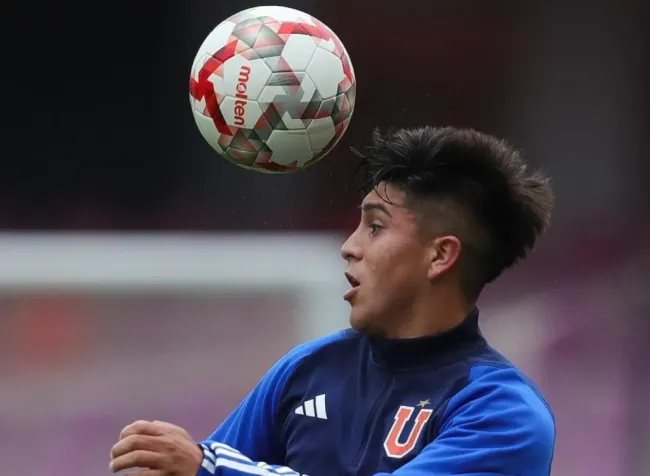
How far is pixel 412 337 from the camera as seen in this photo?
5.40ft

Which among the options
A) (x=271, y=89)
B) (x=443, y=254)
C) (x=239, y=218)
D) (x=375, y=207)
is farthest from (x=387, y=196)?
(x=239, y=218)

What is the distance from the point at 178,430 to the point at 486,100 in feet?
6.56

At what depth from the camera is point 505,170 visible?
1686 mm

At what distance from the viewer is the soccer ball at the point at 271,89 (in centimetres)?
189

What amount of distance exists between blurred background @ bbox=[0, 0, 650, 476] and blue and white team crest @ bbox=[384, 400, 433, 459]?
1.48 metres

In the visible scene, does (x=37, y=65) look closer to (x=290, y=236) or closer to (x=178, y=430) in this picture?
(x=290, y=236)

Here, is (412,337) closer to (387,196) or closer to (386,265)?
(386,265)

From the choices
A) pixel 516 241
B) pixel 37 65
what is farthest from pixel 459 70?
pixel 516 241

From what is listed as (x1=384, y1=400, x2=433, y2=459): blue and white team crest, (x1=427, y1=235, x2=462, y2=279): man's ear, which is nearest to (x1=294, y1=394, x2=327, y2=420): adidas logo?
(x1=384, y1=400, x2=433, y2=459): blue and white team crest

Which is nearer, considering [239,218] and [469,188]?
[469,188]

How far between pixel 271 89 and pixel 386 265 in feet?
1.53

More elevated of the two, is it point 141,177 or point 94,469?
point 141,177

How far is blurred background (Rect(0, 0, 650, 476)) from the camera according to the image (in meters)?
2.97

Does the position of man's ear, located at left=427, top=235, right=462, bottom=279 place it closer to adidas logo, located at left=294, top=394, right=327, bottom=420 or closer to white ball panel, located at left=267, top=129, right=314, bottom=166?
adidas logo, located at left=294, top=394, right=327, bottom=420
